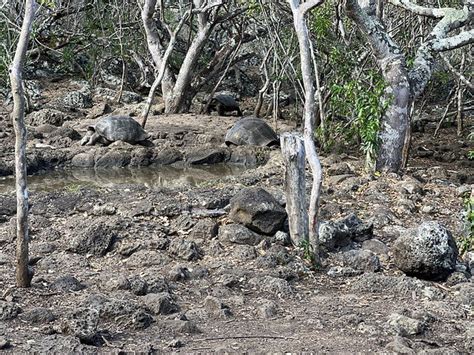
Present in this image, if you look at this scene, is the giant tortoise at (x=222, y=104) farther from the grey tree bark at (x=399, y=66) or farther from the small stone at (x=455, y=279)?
the small stone at (x=455, y=279)

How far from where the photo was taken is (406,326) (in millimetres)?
4062

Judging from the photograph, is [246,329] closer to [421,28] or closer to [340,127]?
[340,127]

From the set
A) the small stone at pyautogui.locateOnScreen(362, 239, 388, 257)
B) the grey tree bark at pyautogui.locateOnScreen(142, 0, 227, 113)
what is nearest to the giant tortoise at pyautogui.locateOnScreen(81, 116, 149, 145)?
the grey tree bark at pyautogui.locateOnScreen(142, 0, 227, 113)

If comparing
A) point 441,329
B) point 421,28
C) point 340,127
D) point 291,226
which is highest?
point 421,28

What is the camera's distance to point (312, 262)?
5.26m

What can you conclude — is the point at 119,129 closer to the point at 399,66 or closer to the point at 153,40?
the point at 153,40

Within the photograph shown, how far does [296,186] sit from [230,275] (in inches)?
35.3

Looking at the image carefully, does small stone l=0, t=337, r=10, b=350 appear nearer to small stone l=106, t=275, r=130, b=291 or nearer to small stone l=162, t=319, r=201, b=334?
small stone l=162, t=319, r=201, b=334

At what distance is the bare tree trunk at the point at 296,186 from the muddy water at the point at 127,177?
3527mm

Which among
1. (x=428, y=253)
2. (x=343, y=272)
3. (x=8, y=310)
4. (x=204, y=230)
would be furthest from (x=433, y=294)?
(x=8, y=310)

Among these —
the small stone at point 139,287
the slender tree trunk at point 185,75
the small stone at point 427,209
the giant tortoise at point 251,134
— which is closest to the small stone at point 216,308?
the small stone at point 139,287

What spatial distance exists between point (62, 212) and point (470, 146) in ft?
25.7

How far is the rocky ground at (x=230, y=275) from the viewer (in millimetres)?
3936

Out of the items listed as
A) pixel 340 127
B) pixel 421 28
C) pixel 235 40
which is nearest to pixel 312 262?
pixel 340 127
